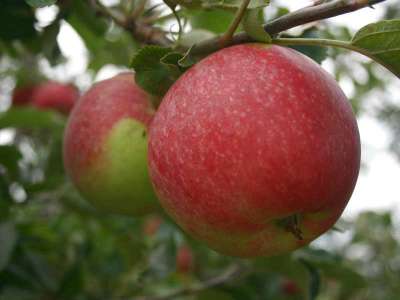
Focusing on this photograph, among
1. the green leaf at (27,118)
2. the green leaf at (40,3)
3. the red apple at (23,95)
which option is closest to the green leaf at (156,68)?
the green leaf at (40,3)

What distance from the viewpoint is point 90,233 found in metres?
2.59

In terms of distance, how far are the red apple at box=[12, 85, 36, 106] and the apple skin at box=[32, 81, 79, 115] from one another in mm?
39

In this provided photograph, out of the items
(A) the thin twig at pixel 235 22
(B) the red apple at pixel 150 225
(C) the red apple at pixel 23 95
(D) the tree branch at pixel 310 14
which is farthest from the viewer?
(C) the red apple at pixel 23 95

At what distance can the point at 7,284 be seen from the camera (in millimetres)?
1876

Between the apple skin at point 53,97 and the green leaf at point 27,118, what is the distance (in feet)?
2.93

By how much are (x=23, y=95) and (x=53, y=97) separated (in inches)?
8.3

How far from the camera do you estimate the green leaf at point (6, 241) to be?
1688 mm

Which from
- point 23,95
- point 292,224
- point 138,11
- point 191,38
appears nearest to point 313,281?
point 292,224

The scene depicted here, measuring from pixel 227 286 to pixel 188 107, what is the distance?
1.22m

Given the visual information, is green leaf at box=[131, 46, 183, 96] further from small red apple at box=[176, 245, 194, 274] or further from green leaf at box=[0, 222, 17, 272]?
small red apple at box=[176, 245, 194, 274]

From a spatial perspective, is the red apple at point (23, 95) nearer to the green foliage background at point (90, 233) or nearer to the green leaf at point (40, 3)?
the green foliage background at point (90, 233)

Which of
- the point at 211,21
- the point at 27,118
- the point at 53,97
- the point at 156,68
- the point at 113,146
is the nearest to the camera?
the point at 156,68

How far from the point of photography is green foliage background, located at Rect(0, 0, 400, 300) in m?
1.71

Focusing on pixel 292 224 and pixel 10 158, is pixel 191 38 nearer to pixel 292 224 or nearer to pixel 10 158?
pixel 292 224
